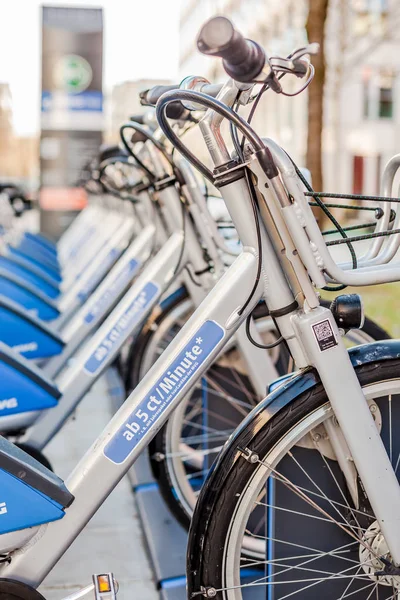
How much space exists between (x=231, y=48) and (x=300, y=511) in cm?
Result: 103

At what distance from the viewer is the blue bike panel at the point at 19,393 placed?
2.56m

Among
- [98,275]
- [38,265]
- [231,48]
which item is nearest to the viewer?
[231,48]

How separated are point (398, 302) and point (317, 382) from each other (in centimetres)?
581

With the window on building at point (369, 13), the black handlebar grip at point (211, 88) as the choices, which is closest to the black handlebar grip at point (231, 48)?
the black handlebar grip at point (211, 88)

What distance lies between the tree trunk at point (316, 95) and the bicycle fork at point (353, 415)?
641 cm

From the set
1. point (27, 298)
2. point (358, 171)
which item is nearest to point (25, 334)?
point (27, 298)

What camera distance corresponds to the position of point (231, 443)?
171 centimetres

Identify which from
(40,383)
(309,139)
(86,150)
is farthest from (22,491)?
(86,150)

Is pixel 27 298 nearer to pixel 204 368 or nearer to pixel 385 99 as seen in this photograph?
pixel 204 368

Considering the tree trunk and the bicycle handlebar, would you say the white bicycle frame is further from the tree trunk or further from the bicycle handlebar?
the tree trunk

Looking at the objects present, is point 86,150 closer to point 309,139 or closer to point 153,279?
point 309,139

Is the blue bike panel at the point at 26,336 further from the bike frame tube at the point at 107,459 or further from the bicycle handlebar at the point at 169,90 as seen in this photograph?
the bike frame tube at the point at 107,459

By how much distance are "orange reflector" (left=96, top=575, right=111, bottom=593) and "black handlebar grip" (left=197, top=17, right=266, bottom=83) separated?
104cm

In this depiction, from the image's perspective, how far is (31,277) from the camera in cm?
519
